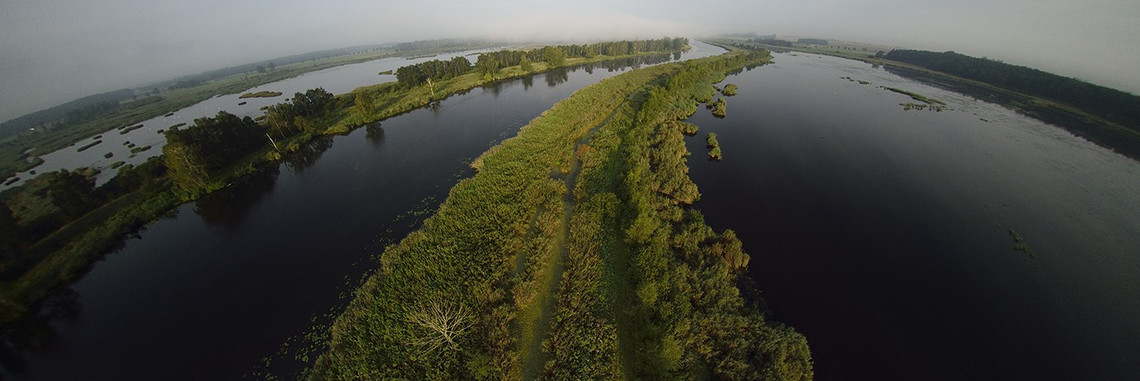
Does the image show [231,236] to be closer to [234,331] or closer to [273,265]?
[273,265]

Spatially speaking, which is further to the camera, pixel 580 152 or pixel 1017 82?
pixel 1017 82

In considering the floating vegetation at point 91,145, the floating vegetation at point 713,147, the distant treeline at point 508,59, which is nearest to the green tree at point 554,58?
the distant treeline at point 508,59

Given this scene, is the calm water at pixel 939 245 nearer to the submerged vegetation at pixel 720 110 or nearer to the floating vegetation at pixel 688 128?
the floating vegetation at pixel 688 128

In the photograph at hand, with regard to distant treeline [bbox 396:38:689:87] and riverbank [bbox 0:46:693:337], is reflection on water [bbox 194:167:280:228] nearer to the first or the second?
riverbank [bbox 0:46:693:337]

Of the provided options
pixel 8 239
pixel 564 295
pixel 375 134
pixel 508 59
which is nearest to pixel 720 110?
pixel 564 295

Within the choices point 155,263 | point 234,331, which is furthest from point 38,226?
point 234,331
